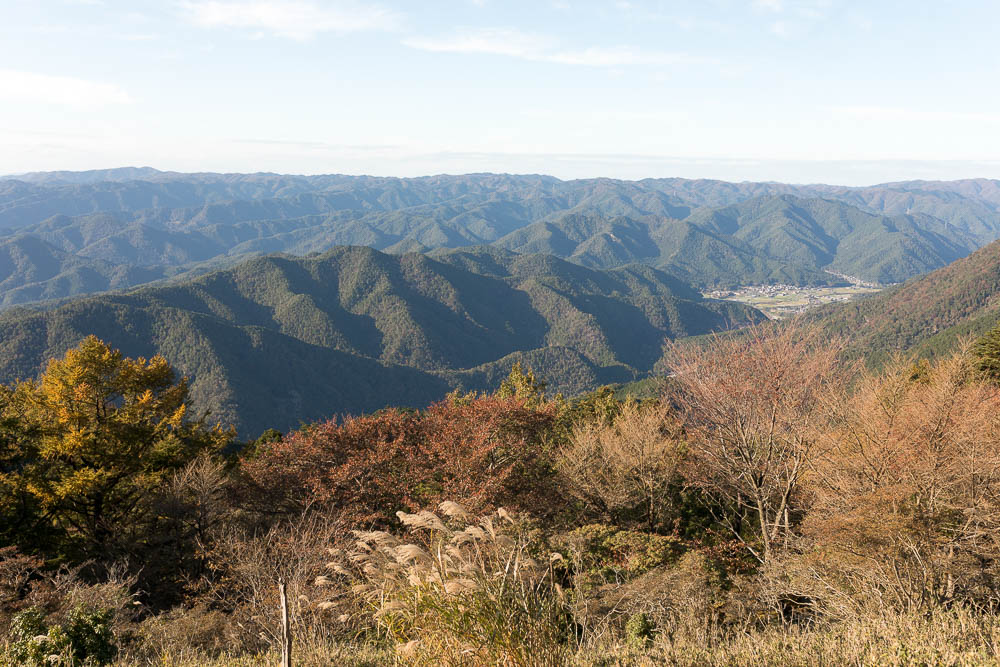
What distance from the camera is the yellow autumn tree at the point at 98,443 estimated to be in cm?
2297

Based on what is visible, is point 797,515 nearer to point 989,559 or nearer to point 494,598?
point 989,559

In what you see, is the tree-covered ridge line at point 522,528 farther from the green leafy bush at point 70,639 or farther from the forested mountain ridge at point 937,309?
the forested mountain ridge at point 937,309

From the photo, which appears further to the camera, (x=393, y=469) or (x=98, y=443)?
(x=98, y=443)

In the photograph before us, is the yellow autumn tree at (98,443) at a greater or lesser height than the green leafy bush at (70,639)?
lesser

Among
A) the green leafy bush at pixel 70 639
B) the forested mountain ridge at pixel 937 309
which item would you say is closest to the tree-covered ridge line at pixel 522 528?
the green leafy bush at pixel 70 639

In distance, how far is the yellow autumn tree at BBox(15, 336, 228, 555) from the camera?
23.0 m

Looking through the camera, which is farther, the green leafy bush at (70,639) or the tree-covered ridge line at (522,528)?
the green leafy bush at (70,639)

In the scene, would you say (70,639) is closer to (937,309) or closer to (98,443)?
(98,443)

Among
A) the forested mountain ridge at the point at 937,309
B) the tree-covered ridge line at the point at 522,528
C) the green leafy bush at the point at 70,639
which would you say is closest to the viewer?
the tree-covered ridge line at the point at 522,528

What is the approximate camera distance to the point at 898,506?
45.3 feet

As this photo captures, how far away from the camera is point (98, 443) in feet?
78.8

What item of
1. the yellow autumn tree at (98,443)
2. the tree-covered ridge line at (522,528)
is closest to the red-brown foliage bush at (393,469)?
the tree-covered ridge line at (522,528)

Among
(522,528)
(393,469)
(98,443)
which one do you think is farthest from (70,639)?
(98,443)

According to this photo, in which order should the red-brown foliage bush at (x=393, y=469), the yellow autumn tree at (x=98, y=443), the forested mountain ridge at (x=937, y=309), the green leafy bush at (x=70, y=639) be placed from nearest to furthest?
the green leafy bush at (x=70, y=639) < the red-brown foliage bush at (x=393, y=469) < the yellow autumn tree at (x=98, y=443) < the forested mountain ridge at (x=937, y=309)
